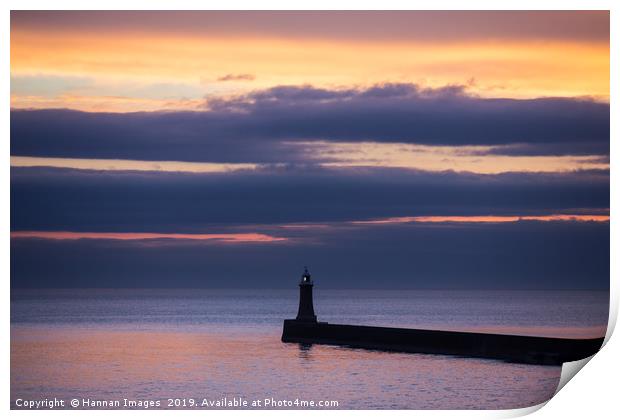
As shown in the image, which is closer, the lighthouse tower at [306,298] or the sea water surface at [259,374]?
the sea water surface at [259,374]

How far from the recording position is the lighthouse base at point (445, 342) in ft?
70.6

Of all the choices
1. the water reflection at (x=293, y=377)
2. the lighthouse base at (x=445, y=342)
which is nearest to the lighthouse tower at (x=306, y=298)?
the lighthouse base at (x=445, y=342)

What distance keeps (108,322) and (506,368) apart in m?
38.6

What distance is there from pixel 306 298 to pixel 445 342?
5.19m

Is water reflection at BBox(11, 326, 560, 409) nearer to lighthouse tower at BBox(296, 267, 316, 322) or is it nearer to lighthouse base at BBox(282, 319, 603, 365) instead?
lighthouse base at BBox(282, 319, 603, 365)

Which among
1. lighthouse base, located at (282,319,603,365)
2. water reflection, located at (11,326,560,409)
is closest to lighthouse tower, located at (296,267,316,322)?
lighthouse base, located at (282,319,603,365)

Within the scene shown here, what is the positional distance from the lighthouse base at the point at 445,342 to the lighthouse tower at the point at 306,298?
0.19m

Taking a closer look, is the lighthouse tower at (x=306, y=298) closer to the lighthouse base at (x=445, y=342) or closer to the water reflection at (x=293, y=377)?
the lighthouse base at (x=445, y=342)

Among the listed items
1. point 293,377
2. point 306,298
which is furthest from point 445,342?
point 306,298

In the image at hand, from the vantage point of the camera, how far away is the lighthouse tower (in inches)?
1148

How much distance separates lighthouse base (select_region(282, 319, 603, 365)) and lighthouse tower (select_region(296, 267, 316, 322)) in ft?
0.61
